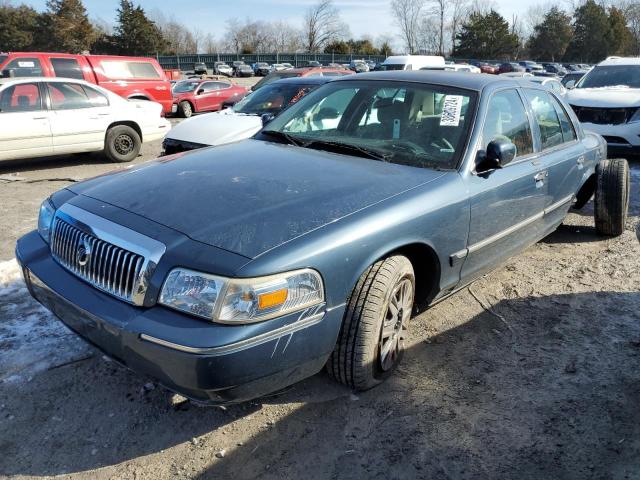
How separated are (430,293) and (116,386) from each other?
182 cm

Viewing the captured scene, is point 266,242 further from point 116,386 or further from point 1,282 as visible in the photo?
point 1,282

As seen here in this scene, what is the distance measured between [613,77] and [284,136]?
395 inches

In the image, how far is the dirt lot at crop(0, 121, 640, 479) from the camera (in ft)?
7.93

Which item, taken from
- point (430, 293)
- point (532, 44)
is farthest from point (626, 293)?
point (532, 44)

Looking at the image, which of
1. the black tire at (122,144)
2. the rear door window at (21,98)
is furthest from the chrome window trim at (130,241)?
the black tire at (122,144)

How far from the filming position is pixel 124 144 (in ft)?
31.0

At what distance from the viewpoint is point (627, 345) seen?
3.48 m

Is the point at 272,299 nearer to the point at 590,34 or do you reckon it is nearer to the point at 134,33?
the point at 134,33

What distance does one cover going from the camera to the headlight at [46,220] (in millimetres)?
2959

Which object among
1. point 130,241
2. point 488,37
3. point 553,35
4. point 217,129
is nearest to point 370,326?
point 130,241

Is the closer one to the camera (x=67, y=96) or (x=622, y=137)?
(x=67, y=96)

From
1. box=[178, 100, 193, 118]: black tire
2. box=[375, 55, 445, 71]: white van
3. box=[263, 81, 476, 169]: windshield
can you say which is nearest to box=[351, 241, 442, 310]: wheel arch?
box=[263, 81, 476, 169]: windshield

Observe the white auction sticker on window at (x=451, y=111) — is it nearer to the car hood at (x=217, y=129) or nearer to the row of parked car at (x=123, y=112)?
the row of parked car at (x=123, y=112)

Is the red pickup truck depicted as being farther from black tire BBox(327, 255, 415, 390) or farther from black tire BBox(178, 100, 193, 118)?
black tire BBox(327, 255, 415, 390)
